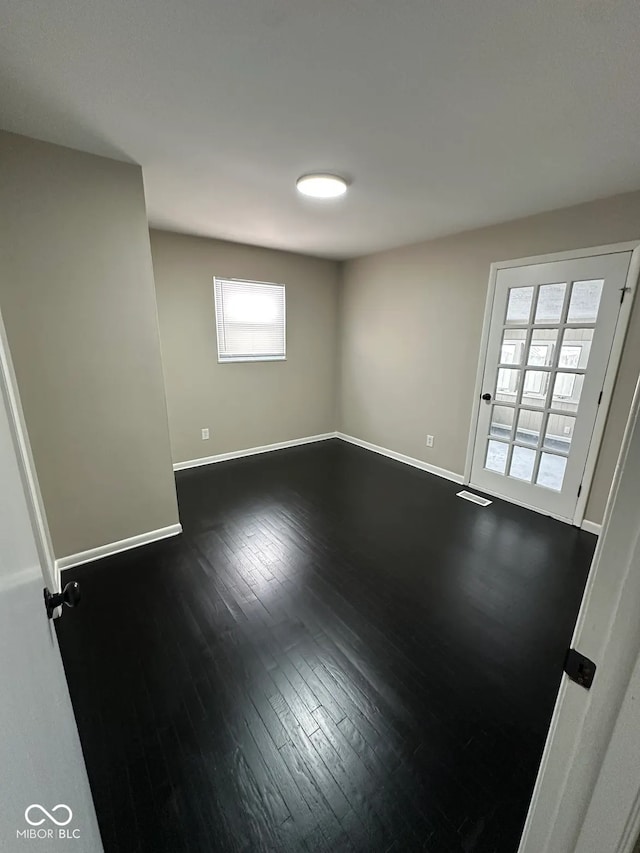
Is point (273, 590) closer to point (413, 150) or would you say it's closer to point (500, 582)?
point (500, 582)

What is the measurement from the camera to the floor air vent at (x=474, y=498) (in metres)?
3.20

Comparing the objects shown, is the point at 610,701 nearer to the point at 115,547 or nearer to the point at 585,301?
the point at 115,547

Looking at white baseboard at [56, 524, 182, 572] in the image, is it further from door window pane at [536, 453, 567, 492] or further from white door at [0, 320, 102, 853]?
door window pane at [536, 453, 567, 492]

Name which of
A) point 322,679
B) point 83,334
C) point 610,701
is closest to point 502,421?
point 322,679

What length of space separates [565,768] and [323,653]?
4.01 ft

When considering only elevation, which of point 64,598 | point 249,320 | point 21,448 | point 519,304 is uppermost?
point 519,304

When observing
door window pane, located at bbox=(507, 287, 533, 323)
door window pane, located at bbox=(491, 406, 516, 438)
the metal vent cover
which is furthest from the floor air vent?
door window pane, located at bbox=(507, 287, 533, 323)

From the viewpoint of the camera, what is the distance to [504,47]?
3.79 feet

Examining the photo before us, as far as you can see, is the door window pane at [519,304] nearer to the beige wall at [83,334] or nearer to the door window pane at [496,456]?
the door window pane at [496,456]

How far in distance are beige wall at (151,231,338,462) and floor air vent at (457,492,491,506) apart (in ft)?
7.28

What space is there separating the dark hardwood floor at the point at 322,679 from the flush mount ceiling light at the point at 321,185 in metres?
2.36

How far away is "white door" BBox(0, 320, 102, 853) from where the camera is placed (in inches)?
16.3

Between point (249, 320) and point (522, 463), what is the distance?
318cm

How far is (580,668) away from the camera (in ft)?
1.95
